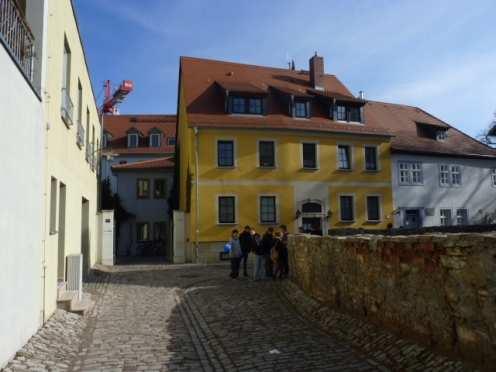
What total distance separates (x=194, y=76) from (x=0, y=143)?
24254 mm

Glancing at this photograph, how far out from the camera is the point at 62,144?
34.7ft

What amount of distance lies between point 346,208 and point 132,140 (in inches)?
962

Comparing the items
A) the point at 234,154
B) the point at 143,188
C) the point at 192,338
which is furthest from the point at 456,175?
the point at 192,338

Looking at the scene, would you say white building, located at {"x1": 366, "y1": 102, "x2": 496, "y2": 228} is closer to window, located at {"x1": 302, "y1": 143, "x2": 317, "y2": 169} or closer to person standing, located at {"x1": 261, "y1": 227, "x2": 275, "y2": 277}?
window, located at {"x1": 302, "y1": 143, "x2": 317, "y2": 169}

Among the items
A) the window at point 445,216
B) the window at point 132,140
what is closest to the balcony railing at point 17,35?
the window at point 445,216

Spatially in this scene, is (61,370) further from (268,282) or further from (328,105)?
(328,105)

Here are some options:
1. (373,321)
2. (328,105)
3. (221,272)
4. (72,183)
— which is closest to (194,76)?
(328,105)

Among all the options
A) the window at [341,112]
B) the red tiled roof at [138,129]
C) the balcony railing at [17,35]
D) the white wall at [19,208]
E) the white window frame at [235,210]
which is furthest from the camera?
the red tiled roof at [138,129]

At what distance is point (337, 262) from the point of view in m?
9.23

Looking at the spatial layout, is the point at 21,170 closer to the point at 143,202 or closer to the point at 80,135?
the point at 80,135

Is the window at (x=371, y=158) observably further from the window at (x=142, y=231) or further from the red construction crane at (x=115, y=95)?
the red construction crane at (x=115, y=95)

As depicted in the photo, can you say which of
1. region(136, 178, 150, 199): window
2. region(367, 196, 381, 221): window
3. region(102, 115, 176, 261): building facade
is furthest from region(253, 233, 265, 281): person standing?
region(136, 178, 150, 199): window

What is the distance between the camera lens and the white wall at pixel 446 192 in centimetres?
2984

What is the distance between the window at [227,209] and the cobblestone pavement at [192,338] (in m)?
12.4
